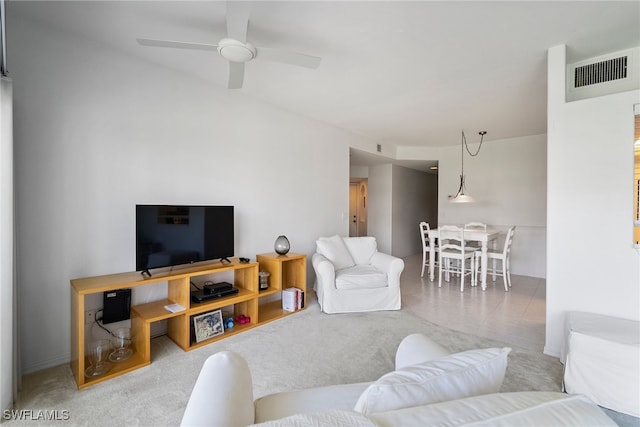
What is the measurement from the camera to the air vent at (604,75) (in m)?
2.38

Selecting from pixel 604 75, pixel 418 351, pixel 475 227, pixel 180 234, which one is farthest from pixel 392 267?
pixel 475 227

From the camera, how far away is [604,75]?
2486 mm

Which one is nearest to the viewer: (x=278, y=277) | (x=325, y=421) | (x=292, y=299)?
(x=325, y=421)

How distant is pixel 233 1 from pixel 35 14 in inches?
62.1

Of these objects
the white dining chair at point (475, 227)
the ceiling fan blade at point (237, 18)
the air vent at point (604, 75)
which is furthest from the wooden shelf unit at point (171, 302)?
the white dining chair at point (475, 227)

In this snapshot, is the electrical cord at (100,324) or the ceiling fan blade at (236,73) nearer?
the ceiling fan blade at (236,73)

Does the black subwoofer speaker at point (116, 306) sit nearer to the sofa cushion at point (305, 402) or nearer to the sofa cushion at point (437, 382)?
the sofa cushion at point (305, 402)

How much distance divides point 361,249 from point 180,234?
2375 millimetres

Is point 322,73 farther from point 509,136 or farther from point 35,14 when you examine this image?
point 509,136

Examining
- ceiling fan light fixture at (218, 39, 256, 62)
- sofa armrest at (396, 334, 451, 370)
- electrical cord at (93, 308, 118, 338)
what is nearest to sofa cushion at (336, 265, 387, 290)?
sofa armrest at (396, 334, 451, 370)

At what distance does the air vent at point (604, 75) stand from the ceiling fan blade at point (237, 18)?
2.83 metres

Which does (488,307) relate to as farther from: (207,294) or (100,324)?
(100,324)

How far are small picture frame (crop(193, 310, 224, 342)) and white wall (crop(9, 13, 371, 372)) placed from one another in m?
0.77

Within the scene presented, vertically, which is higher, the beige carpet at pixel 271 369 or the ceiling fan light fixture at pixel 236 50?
the ceiling fan light fixture at pixel 236 50
